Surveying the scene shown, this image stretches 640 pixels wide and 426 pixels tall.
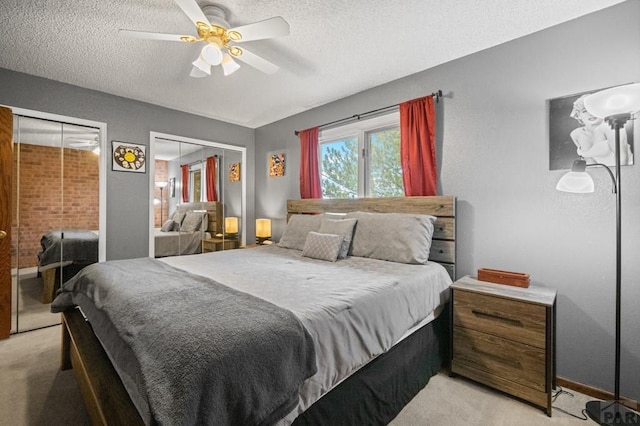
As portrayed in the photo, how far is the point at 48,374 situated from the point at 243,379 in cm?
217

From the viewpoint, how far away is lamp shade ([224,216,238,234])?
450 cm

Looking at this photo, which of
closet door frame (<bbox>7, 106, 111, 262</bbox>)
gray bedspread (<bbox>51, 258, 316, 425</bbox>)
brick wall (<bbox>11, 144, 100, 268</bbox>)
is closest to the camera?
gray bedspread (<bbox>51, 258, 316, 425</bbox>)

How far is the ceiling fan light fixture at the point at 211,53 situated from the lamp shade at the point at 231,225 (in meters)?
2.86

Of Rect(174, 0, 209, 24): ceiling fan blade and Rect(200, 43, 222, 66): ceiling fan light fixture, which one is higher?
Rect(174, 0, 209, 24): ceiling fan blade

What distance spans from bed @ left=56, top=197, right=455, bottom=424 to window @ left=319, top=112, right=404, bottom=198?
1.77 ft

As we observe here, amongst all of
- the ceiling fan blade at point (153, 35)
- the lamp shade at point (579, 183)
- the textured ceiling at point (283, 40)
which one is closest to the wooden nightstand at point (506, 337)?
→ the lamp shade at point (579, 183)

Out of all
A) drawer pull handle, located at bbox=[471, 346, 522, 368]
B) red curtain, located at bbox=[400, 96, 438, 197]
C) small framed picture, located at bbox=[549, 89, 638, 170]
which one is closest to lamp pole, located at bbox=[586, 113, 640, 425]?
small framed picture, located at bbox=[549, 89, 638, 170]

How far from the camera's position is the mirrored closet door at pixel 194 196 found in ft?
12.4

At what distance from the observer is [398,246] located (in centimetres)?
239

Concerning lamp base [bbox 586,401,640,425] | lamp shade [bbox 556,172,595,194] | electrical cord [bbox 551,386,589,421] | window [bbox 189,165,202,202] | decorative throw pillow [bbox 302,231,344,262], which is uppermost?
window [bbox 189,165,202,202]

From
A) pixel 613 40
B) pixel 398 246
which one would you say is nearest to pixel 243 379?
pixel 398 246

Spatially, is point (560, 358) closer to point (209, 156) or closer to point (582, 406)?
point (582, 406)

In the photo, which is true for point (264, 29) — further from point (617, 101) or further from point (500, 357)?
point (500, 357)

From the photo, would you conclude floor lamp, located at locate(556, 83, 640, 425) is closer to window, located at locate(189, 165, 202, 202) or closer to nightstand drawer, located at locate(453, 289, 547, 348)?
nightstand drawer, located at locate(453, 289, 547, 348)
